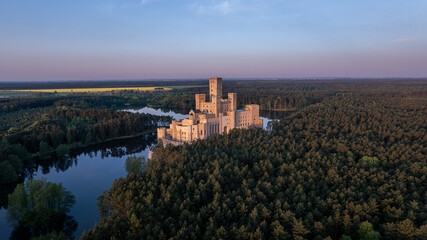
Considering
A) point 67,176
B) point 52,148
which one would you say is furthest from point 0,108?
point 67,176

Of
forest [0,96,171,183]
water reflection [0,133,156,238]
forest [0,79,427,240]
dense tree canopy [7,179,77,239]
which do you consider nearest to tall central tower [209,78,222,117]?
forest [0,79,427,240]

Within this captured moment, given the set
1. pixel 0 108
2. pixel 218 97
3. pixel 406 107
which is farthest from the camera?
pixel 0 108

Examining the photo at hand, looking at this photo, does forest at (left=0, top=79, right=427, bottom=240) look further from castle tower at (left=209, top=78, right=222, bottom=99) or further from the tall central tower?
castle tower at (left=209, top=78, right=222, bottom=99)

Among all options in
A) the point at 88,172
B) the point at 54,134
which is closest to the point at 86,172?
the point at 88,172

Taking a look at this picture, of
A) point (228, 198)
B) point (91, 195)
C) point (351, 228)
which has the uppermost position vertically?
point (228, 198)

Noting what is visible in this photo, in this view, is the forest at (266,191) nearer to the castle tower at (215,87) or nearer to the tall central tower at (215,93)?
the tall central tower at (215,93)

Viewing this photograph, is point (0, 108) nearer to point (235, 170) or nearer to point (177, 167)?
point (177, 167)

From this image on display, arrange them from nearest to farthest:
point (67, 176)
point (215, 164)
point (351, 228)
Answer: point (351, 228) < point (215, 164) < point (67, 176)
